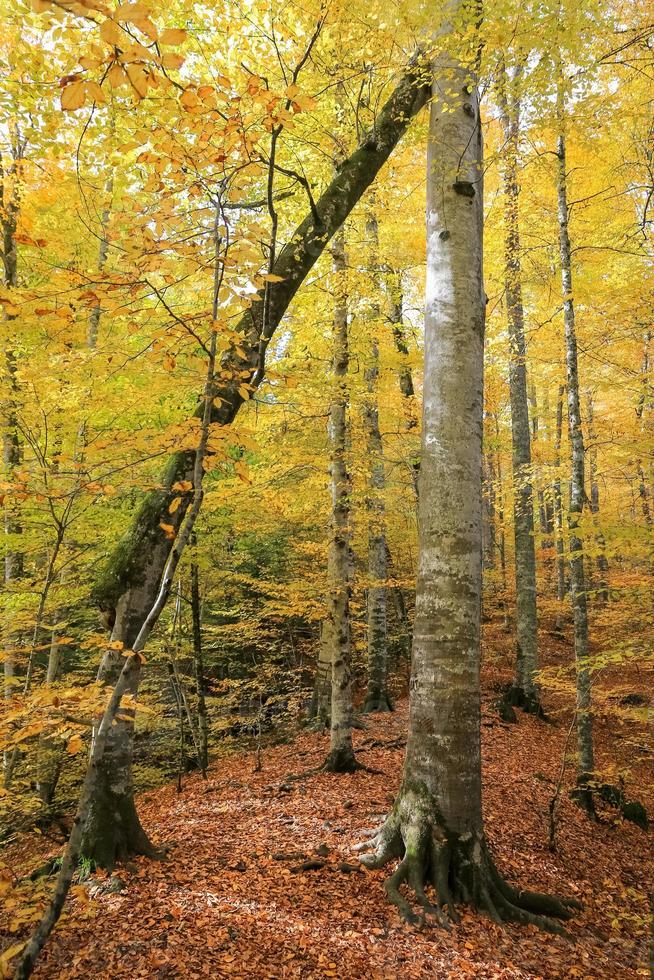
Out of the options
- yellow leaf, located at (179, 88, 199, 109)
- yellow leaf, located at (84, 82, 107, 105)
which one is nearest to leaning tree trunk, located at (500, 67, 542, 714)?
yellow leaf, located at (179, 88, 199, 109)

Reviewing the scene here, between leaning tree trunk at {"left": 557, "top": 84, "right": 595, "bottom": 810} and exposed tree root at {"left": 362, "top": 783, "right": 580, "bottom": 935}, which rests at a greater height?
leaning tree trunk at {"left": 557, "top": 84, "right": 595, "bottom": 810}

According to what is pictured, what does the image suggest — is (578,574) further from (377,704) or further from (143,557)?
(377,704)

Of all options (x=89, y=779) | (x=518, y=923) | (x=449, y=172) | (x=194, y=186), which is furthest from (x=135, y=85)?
(x=518, y=923)

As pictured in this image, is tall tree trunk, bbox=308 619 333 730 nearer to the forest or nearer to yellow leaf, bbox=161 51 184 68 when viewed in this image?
the forest

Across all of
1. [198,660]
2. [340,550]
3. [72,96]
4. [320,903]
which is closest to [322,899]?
[320,903]

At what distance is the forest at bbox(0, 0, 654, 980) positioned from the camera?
2.87m

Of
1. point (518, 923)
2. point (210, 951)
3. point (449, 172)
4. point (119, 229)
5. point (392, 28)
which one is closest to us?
point (119, 229)

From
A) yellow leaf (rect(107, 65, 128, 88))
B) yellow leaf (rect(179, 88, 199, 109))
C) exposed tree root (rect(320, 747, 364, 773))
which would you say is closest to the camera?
yellow leaf (rect(107, 65, 128, 88))

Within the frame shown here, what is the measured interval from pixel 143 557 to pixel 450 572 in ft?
7.82

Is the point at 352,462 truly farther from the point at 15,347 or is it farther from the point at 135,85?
the point at 135,85

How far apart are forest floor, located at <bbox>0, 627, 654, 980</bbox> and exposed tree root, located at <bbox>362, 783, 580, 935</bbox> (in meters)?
0.10

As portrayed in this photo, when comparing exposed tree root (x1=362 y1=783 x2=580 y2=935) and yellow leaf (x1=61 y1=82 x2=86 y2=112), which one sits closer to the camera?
yellow leaf (x1=61 y1=82 x2=86 y2=112)

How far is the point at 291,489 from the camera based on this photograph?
931cm

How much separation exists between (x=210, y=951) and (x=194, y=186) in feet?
14.2
